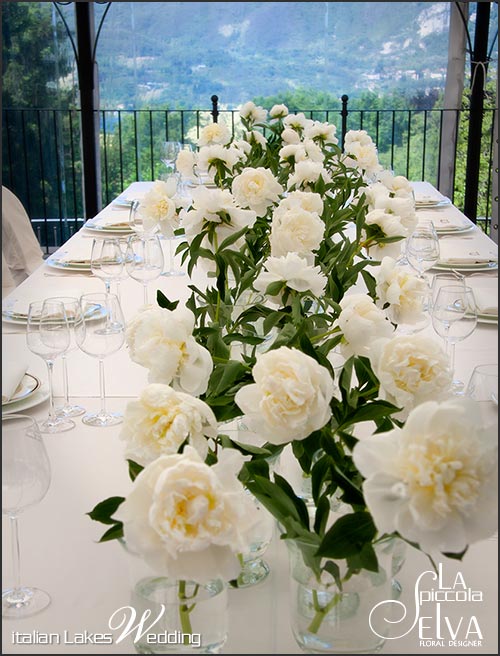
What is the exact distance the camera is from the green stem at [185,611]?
2.71 ft

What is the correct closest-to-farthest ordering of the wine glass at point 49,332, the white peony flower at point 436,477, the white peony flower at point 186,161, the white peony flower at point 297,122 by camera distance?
the white peony flower at point 436,477 → the wine glass at point 49,332 → the white peony flower at point 186,161 → the white peony flower at point 297,122

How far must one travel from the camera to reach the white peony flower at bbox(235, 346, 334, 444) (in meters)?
0.83

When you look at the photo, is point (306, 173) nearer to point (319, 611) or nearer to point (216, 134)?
point (216, 134)

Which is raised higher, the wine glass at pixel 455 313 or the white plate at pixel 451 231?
the wine glass at pixel 455 313

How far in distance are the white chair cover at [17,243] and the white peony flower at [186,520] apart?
2.95 metres

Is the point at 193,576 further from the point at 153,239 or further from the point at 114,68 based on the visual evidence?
the point at 114,68

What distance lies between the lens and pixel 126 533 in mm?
727

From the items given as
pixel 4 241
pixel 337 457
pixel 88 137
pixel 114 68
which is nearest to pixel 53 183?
pixel 88 137

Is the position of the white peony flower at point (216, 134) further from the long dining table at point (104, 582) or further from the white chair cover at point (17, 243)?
the long dining table at point (104, 582)

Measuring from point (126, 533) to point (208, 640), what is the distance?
0.20 meters

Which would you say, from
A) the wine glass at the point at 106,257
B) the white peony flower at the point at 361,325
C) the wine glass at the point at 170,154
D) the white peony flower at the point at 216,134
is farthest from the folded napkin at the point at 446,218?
the white peony flower at the point at 361,325

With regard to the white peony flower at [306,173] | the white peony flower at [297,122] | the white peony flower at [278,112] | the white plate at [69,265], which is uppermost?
the white peony flower at [278,112]

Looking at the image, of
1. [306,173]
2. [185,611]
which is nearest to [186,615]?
[185,611]

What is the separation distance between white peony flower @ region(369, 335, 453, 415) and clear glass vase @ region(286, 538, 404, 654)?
0.16 metres
